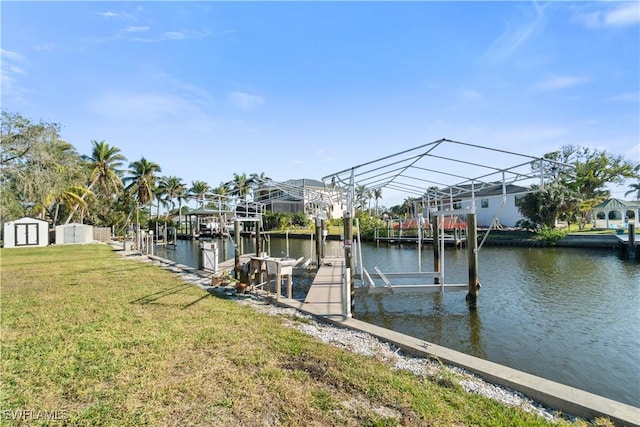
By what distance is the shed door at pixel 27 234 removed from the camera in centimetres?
2794

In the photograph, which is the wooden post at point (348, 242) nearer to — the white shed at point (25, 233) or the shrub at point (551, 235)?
the shrub at point (551, 235)

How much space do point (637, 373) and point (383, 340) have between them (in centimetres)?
498

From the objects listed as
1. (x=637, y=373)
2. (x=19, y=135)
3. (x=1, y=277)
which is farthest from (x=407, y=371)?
(x=19, y=135)

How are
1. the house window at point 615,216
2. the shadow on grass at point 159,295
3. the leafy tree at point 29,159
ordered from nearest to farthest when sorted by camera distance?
the shadow on grass at point 159,295
the leafy tree at point 29,159
the house window at point 615,216

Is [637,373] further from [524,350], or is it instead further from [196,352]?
[196,352]

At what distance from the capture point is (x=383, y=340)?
5832 millimetres

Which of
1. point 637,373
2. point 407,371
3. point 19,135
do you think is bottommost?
point 637,373

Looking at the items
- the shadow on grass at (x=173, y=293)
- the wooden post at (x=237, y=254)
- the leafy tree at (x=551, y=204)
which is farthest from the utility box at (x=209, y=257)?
the leafy tree at (x=551, y=204)

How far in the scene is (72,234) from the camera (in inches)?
1289

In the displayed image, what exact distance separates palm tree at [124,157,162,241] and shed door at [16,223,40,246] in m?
16.8

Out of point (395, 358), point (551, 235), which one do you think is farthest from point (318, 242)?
point (551, 235)

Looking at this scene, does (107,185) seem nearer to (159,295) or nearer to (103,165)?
(103,165)

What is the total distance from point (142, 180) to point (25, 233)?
1828 centimetres

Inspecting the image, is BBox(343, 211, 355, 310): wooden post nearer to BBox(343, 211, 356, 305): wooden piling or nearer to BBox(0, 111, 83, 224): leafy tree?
BBox(343, 211, 356, 305): wooden piling
